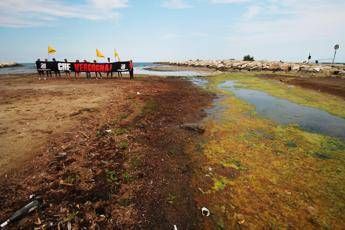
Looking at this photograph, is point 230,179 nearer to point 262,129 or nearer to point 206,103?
point 262,129

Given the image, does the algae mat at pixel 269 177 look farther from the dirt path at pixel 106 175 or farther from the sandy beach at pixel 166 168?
the dirt path at pixel 106 175

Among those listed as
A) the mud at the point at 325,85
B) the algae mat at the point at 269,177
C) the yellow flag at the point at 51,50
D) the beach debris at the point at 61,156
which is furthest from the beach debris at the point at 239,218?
the yellow flag at the point at 51,50

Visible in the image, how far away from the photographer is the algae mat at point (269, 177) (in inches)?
157

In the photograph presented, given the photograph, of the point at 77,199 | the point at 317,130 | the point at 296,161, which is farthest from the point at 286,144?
the point at 77,199

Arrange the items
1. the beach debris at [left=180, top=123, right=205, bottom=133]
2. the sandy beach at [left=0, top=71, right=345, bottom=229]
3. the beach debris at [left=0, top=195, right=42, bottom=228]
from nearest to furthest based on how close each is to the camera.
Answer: the beach debris at [left=0, top=195, right=42, bottom=228] < the sandy beach at [left=0, top=71, right=345, bottom=229] < the beach debris at [left=180, top=123, right=205, bottom=133]

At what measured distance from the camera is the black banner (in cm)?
2403

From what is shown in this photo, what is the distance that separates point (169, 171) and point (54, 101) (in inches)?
362

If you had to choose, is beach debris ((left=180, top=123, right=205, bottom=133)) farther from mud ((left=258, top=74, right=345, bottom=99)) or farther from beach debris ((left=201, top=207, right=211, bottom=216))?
mud ((left=258, top=74, right=345, bottom=99))

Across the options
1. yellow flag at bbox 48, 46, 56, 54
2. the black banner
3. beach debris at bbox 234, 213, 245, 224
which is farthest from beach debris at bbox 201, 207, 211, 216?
yellow flag at bbox 48, 46, 56, 54

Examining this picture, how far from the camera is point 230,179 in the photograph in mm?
5176

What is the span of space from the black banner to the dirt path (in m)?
15.9

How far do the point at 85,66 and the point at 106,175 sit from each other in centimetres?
2180

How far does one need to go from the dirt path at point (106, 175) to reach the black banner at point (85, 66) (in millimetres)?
15922

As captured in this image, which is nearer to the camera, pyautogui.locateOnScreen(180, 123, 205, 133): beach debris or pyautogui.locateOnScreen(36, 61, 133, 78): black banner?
pyautogui.locateOnScreen(180, 123, 205, 133): beach debris
